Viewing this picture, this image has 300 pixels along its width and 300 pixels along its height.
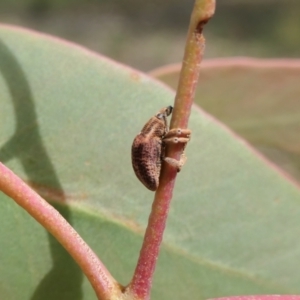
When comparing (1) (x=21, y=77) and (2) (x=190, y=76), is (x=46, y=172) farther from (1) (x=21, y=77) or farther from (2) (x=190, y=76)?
(2) (x=190, y=76)

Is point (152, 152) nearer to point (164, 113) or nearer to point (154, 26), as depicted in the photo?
point (164, 113)

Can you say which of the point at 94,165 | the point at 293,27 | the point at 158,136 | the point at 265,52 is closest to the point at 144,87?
the point at 94,165

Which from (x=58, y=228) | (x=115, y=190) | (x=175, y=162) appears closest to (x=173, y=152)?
(x=175, y=162)

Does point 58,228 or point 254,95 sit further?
point 254,95

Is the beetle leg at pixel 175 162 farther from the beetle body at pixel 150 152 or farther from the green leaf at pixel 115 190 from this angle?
the green leaf at pixel 115 190

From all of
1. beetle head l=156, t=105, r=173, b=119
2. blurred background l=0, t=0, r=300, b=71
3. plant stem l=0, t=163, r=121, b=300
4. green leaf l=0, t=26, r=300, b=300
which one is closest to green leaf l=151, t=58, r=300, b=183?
green leaf l=0, t=26, r=300, b=300
